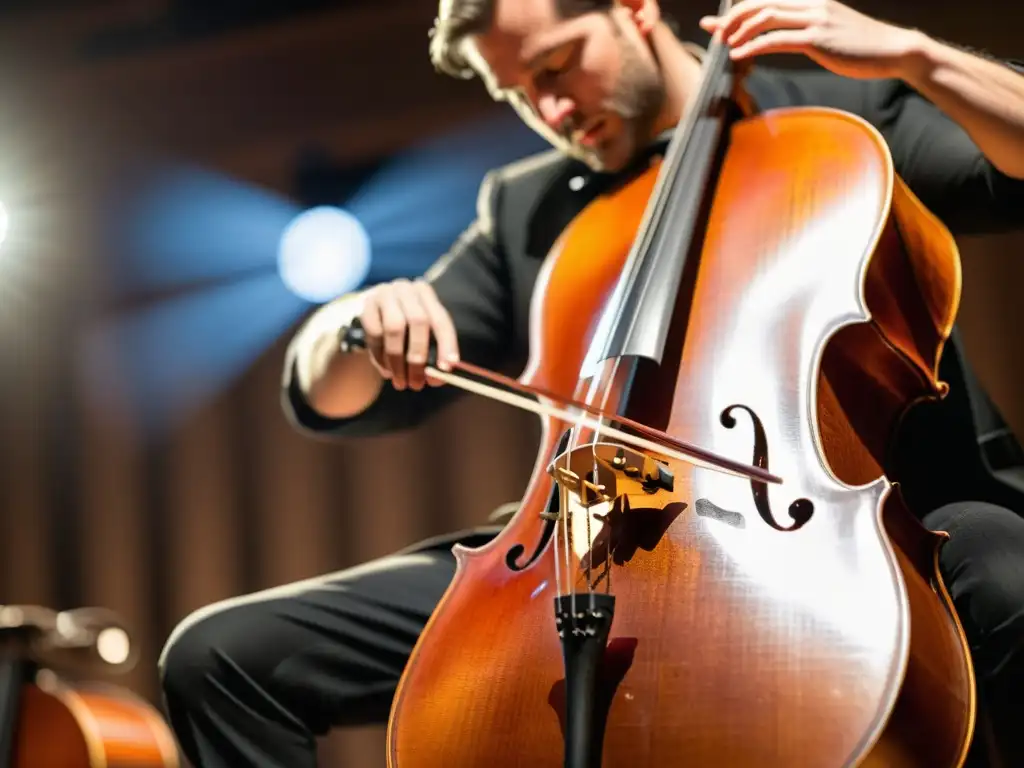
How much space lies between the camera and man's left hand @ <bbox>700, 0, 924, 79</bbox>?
0.97 metres

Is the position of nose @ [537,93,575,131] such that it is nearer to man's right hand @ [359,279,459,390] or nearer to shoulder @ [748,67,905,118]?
shoulder @ [748,67,905,118]

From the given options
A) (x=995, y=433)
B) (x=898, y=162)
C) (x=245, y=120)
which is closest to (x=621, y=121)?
(x=898, y=162)

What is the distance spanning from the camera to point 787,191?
36.8 inches

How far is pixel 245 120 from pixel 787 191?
1475 millimetres

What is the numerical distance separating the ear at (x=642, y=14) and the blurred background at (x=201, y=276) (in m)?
0.56

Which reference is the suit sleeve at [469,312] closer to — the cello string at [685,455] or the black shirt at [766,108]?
the black shirt at [766,108]

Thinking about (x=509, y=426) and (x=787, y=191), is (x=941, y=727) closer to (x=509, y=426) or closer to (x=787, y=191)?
(x=787, y=191)

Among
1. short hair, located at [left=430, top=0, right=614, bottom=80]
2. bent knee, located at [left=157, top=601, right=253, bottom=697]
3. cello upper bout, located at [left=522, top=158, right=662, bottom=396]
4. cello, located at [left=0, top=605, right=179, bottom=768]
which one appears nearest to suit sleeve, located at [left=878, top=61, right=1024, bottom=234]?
cello upper bout, located at [left=522, top=158, right=662, bottom=396]

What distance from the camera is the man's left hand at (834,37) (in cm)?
Result: 97

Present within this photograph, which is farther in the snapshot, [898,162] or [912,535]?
[898,162]

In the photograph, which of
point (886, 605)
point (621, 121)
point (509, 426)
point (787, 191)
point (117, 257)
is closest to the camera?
point (886, 605)

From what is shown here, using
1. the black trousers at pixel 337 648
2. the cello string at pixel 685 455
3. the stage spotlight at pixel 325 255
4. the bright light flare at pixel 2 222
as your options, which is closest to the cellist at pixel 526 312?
the black trousers at pixel 337 648

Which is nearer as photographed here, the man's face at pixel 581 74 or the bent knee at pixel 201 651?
the bent knee at pixel 201 651

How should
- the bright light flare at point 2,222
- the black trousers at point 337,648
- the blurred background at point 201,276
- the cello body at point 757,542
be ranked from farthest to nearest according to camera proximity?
the blurred background at point 201,276
the bright light flare at point 2,222
the black trousers at point 337,648
the cello body at point 757,542
